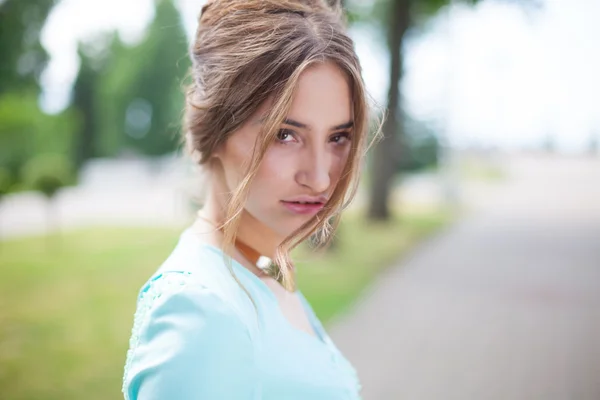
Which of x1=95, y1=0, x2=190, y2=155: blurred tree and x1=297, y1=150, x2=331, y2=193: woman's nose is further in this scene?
x1=95, y1=0, x2=190, y2=155: blurred tree

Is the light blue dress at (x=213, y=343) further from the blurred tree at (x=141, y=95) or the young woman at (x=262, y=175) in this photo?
the blurred tree at (x=141, y=95)

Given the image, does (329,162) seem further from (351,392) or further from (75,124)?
(75,124)

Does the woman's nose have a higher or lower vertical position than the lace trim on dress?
higher

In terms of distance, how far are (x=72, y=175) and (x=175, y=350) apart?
687 centimetres

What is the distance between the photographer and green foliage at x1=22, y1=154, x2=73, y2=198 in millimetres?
6454

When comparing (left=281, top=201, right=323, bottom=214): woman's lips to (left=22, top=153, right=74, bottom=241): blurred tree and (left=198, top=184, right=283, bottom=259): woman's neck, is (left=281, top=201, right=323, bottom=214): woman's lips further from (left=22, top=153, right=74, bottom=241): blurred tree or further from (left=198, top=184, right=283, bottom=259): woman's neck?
(left=22, top=153, right=74, bottom=241): blurred tree

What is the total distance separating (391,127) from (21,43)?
7.20 meters

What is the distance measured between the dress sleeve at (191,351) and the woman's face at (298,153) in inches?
11.3

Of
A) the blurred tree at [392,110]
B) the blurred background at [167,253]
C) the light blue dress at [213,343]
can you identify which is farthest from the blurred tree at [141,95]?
the light blue dress at [213,343]

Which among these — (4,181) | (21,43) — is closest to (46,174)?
(4,181)

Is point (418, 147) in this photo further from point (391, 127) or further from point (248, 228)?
point (248, 228)

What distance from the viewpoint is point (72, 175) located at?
7012mm

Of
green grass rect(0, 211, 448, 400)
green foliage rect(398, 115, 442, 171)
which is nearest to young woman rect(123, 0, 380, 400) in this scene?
green grass rect(0, 211, 448, 400)

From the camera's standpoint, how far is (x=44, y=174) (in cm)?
648
